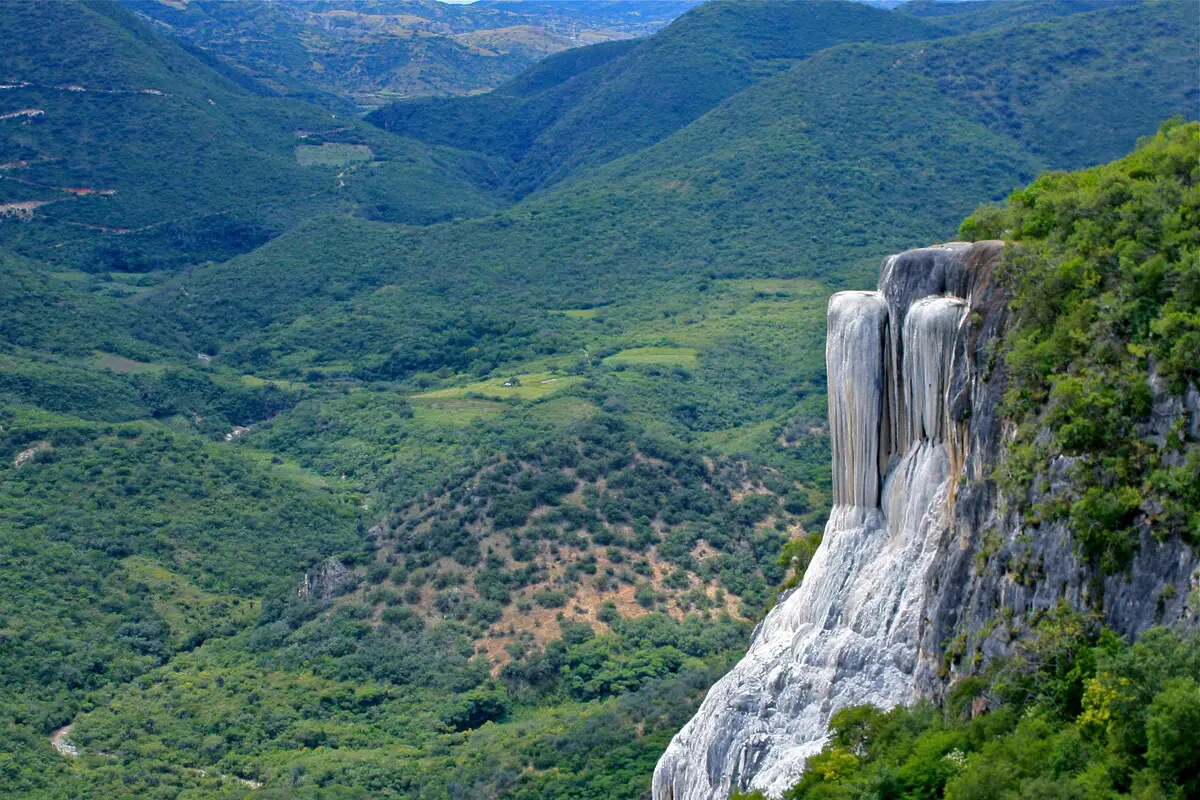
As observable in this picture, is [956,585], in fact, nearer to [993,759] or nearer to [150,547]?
[993,759]

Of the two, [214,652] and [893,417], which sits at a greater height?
[893,417]

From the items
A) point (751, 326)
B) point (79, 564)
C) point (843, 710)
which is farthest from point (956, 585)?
point (751, 326)

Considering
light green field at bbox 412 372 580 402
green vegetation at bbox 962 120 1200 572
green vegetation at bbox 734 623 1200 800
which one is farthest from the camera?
light green field at bbox 412 372 580 402

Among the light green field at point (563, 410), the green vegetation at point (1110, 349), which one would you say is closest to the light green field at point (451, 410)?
the light green field at point (563, 410)

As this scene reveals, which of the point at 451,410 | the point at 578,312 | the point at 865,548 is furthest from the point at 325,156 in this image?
the point at 865,548

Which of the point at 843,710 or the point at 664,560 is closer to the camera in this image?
the point at 843,710

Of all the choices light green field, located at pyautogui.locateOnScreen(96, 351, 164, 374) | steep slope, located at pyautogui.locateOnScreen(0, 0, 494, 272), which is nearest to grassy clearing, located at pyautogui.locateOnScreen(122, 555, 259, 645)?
light green field, located at pyautogui.locateOnScreen(96, 351, 164, 374)

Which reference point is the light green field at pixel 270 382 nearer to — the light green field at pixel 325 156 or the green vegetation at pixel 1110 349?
the light green field at pixel 325 156

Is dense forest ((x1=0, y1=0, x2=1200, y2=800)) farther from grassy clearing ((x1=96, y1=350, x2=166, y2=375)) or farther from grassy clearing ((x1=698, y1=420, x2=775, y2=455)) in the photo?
grassy clearing ((x1=96, y1=350, x2=166, y2=375))
